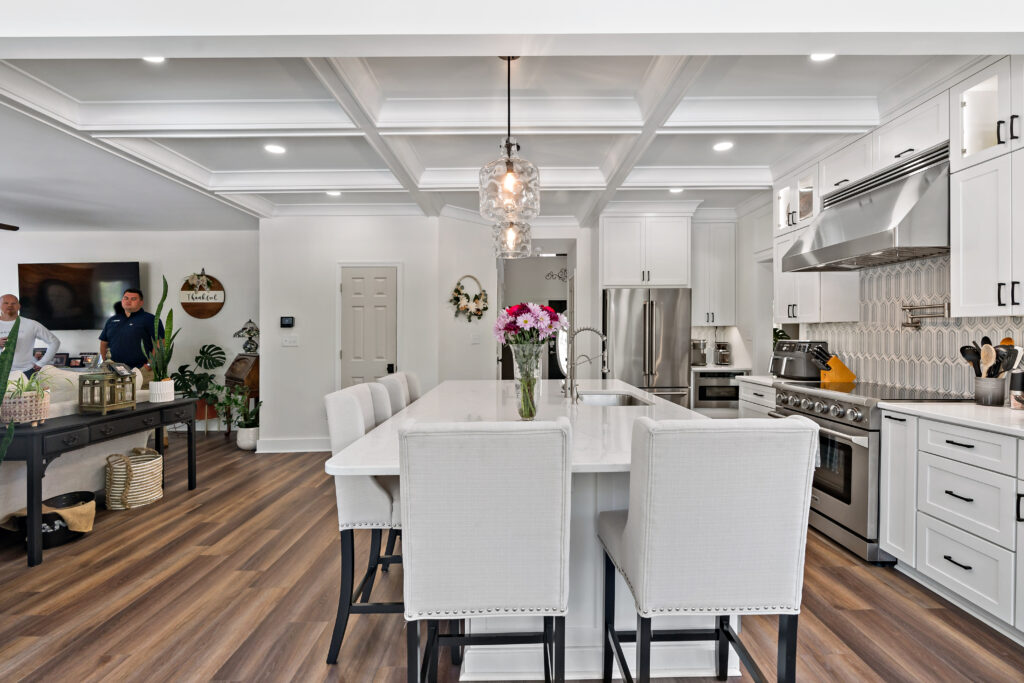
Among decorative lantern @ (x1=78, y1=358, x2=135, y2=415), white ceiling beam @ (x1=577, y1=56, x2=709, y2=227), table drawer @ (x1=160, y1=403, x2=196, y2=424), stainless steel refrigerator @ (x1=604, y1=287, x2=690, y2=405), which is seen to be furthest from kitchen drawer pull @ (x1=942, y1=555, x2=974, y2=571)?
table drawer @ (x1=160, y1=403, x2=196, y2=424)

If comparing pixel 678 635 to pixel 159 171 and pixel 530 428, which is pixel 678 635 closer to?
pixel 530 428

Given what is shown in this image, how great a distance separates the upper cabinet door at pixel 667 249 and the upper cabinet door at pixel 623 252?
70mm

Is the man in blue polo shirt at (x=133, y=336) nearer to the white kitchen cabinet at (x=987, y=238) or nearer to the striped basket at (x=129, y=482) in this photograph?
the striped basket at (x=129, y=482)

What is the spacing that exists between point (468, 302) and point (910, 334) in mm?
3814

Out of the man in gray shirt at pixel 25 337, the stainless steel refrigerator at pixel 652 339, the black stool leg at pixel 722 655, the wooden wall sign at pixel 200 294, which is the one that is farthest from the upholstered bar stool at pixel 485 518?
the wooden wall sign at pixel 200 294

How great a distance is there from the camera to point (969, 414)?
2.37 meters

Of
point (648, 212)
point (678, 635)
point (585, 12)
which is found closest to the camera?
point (678, 635)

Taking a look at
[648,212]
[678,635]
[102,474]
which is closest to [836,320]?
[648,212]

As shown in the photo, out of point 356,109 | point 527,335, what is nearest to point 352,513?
point 527,335

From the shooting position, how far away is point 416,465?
4.45ft

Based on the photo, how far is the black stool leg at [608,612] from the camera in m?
1.80

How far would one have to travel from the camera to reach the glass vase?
7.28ft

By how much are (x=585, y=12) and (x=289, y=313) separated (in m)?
4.57

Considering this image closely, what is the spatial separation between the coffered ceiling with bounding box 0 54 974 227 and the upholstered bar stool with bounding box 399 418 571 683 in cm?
196
